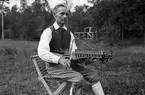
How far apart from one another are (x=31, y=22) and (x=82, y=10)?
32.5 metres

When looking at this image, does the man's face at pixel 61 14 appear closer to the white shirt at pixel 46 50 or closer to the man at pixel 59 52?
the man at pixel 59 52

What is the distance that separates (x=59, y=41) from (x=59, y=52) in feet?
0.57

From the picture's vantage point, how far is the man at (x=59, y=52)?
321cm

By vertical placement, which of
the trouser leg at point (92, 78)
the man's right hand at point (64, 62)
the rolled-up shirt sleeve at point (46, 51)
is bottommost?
the trouser leg at point (92, 78)

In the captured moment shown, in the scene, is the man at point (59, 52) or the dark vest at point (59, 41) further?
the dark vest at point (59, 41)

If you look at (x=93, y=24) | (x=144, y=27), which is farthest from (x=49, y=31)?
(x=93, y=24)

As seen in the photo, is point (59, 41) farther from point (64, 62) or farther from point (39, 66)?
point (39, 66)

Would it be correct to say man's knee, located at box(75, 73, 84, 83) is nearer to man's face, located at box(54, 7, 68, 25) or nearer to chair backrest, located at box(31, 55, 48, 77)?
chair backrest, located at box(31, 55, 48, 77)

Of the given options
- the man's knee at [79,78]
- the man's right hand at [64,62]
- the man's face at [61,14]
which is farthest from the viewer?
the man's face at [61,14]

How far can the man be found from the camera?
3207 mm

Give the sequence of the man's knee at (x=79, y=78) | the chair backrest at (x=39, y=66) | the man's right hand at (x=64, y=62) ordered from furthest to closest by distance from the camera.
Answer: the chair backrest at (x=39, y=66)
the man's knee at (x=79, y=78)
the man's right hand at (x=64, y=62)

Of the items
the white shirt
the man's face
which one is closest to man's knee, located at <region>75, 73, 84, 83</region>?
the white shirt

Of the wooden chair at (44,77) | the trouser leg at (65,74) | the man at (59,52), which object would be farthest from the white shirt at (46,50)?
the wooden chair at (44,77)

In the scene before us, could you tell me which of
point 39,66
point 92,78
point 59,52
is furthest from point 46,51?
point 92,78
